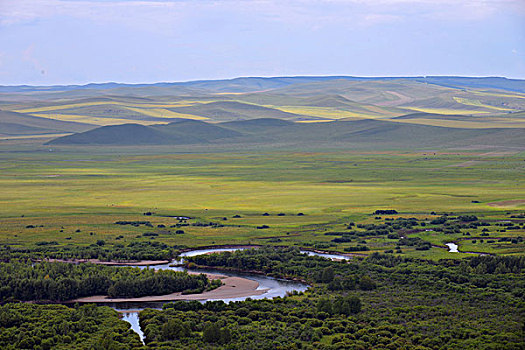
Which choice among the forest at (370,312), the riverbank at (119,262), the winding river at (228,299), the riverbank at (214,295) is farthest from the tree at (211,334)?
Answer: the riverbank at (119,262)

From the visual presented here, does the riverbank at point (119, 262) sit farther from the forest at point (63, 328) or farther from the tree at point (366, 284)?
the tree at point (366, 284)

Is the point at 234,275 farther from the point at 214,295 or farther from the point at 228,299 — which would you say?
the point at 228,299

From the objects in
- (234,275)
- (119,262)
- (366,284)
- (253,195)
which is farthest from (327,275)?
(253,195)

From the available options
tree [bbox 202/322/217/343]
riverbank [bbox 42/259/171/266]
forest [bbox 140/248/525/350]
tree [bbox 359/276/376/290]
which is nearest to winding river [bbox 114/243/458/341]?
riverbank [bbox 42/259/171/266]

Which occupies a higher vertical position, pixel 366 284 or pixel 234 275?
pixel 366 284

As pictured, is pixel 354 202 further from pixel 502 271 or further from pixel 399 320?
pixel 399 320

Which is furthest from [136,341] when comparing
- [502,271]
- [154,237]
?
[154,237]

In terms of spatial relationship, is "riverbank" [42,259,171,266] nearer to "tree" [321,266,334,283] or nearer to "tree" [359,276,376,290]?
"tree" [321,266,334,283]

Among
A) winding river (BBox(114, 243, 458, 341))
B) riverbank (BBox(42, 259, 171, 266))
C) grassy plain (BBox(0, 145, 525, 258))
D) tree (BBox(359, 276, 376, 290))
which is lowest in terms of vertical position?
grassy plain (BBox(0, 145, 525, 258))

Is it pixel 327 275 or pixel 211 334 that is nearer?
pixel 211 334
